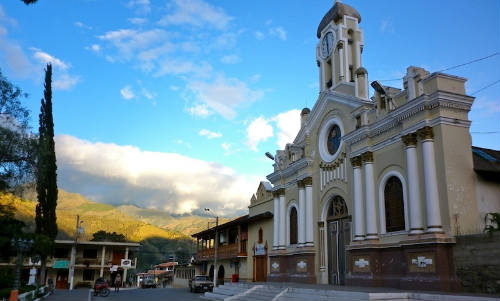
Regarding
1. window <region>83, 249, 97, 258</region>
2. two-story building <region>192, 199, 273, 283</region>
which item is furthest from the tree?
window <region>83, 249, 97, 258</region>

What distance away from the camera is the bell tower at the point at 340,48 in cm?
2608

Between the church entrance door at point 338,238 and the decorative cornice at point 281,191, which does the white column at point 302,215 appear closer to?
the church entrance door at point 338,238

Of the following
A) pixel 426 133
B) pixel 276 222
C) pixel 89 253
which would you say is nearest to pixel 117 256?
pixel 89 253

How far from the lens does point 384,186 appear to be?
808 inches

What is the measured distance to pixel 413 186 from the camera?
59.5ft

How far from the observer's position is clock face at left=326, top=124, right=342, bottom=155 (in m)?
25.1

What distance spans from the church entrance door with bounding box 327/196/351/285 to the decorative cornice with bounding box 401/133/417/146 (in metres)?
5.96

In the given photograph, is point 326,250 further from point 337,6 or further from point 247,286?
point 337,6

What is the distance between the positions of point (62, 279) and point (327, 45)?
45.4 meters

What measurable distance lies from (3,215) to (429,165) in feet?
71.9

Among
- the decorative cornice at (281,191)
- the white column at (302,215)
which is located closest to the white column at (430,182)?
the white column at (302,215)

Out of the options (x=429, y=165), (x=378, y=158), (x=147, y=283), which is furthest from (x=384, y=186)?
(x=147, y=283)

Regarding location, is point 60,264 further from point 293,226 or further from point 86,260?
point 293,226

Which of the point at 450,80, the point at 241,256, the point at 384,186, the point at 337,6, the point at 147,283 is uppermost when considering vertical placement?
the point at 337,6
